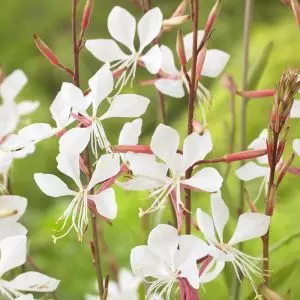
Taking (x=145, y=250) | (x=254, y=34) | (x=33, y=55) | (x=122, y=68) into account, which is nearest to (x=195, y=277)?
(x=145, y=250)

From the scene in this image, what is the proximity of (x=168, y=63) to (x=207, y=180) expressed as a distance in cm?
12

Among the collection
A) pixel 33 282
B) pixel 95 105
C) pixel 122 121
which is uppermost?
pixel 95 105

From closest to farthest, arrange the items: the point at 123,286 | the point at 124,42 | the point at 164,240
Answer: the point at 164,240 → the point at 124,42 → the point at 123,286

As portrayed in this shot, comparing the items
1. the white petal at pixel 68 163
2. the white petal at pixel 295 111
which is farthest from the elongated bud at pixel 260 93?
the white petal at pixel 68 163

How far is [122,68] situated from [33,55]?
1.43 meters

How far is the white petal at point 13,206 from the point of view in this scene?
1.39 ft

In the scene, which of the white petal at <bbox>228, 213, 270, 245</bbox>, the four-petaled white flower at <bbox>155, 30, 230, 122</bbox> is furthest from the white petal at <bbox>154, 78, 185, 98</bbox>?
the white petal at <bbox>228, 213, 270, 245</bbox>

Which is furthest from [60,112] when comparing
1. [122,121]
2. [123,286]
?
[122,121]

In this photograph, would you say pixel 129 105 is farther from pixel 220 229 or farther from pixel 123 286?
pixel 123 286

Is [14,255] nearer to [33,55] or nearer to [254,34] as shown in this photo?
[254,34]

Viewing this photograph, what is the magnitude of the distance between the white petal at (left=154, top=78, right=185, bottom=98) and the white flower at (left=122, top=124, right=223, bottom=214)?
7cm

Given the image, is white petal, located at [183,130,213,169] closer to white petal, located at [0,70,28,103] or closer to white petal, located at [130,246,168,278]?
white petal, located at [130,246,168,278]

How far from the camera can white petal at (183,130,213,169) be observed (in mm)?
369

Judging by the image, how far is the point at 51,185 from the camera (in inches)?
16.1
